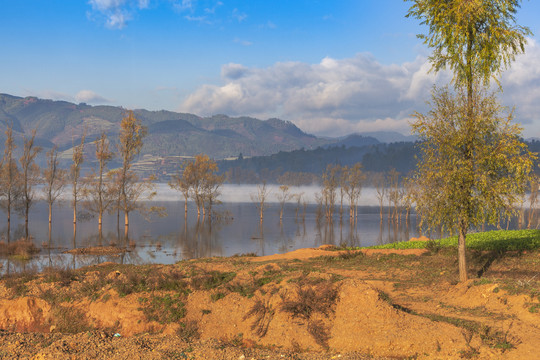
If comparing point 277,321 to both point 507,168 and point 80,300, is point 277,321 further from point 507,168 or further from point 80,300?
point 507,168

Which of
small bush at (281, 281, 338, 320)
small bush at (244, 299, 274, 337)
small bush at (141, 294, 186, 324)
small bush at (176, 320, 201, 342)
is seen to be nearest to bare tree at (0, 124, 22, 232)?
small bush at (141, 294, 186, 324)

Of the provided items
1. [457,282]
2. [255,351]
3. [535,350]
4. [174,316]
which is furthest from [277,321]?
[457,282]

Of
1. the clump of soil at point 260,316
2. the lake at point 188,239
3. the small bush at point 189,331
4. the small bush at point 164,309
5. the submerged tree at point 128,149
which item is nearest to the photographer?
the clump of soil at point 260,316

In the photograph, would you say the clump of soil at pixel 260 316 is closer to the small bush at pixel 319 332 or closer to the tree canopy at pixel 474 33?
the small bush at pixel 319 332

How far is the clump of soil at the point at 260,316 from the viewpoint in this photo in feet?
37.0

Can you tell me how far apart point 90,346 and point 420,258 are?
18.3 metres

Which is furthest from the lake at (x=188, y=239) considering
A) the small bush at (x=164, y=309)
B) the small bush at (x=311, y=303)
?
the small bush at (x=164, y=309)

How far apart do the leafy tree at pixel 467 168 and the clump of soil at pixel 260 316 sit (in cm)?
285

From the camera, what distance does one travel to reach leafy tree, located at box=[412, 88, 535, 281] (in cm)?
1677

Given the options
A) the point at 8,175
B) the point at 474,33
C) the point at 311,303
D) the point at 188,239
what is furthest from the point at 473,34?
the point at 8,175

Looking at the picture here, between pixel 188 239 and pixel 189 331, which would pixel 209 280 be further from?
pixel 188 239

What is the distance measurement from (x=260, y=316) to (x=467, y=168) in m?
10.0

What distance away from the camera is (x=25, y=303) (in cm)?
1522

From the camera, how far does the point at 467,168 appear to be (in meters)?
16.7
